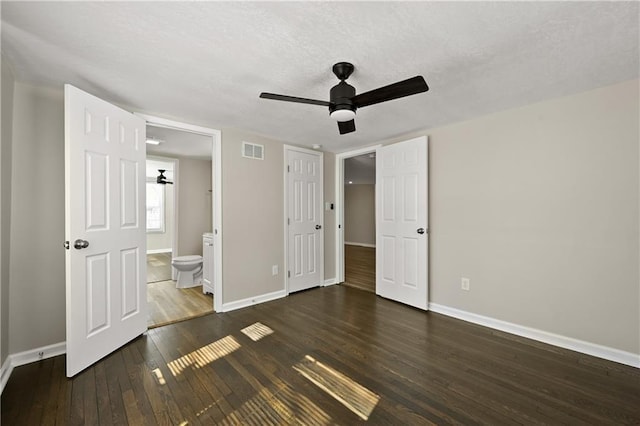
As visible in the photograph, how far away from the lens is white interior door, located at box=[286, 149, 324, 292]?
394 centimetres

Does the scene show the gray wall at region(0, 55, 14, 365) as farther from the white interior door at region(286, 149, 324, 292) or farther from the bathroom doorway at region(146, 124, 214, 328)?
A: the white interior door at region(286, 149, 324, 292)

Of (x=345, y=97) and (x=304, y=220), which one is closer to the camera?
(x=345, y=97)

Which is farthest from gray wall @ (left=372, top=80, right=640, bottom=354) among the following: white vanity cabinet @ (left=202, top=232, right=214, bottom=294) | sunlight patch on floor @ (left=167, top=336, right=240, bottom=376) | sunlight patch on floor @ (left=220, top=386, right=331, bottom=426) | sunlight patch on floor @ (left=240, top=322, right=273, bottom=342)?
white vanity cabinet @ (left=202, top=232, right=214, bottom=294)

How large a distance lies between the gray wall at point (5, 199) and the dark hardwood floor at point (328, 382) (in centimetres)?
37

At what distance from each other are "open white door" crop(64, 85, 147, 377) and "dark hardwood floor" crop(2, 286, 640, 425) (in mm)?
245

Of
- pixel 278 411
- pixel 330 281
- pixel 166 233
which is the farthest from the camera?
pixel 166 233

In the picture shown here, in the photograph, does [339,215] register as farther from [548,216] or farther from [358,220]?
[358,220]

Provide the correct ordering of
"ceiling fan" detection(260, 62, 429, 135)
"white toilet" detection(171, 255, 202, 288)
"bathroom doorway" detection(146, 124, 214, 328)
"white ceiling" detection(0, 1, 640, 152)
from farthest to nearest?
"white toilet" detection(171, 255, 202, 288), "bathroom doorway" detection(146, 124, 214, 328), "ceiling fan" detection(260, 62, 429, 135), "white ceiling" detection(0, 1, 640, 152)

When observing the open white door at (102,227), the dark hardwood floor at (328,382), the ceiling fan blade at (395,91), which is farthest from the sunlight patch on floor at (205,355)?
the ceiling fan blade at (395,91)

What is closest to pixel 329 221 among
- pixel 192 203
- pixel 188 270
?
pixel 188 270

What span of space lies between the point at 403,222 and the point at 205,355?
2.66m

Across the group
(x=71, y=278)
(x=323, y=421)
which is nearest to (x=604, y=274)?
(x=323, y=421)

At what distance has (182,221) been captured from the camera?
5137mm

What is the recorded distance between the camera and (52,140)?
221 centimetres
